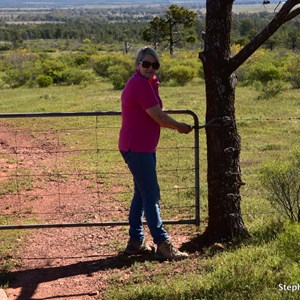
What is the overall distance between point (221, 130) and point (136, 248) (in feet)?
4.35

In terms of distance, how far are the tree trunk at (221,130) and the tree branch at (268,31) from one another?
8cm

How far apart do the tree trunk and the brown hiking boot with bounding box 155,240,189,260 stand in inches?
18.0

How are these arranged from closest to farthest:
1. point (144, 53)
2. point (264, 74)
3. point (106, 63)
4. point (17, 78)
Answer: point (144, 53)
point (264, 74)
point (17, 78)
point (106, 63)

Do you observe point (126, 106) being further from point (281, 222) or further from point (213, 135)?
point (281, 222)

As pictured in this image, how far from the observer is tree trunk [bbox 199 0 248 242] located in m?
5.15

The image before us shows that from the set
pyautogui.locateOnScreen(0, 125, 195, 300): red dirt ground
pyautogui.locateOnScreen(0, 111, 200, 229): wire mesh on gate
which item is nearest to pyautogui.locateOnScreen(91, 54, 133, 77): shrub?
pyautogui.locateOnScreen(0, 111, 200, 229): wire mesh on gate

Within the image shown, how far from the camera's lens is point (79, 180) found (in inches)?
358

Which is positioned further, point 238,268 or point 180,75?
point 180,75

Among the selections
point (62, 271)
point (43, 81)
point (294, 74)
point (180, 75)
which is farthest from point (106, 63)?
Result: point (62, 271)

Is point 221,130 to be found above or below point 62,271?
above

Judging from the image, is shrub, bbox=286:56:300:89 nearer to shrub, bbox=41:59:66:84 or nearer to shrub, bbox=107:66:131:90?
shrub, bbox=107:66:131:90

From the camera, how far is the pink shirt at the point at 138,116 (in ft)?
15.9

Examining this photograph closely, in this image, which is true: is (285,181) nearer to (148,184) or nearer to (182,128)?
(182,128)

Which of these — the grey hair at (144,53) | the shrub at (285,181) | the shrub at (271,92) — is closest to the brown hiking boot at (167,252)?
the shrub at (285,181)
